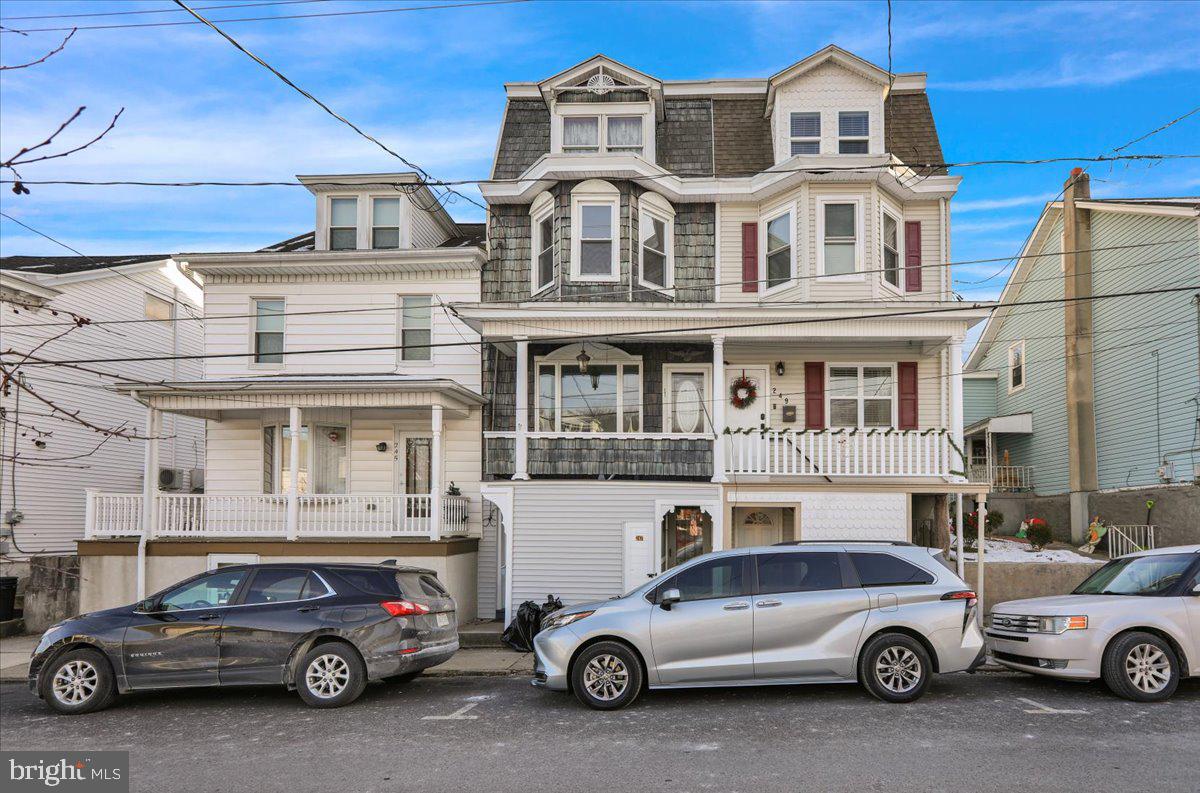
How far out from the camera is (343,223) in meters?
19.1

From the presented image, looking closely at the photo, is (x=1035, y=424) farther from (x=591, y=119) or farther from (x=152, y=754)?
(x=152, y=754)

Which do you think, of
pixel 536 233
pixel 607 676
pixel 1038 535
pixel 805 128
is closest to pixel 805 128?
pixel 805 128

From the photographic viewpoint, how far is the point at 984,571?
15469 millimetres

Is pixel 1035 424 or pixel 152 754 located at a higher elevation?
pixel 1035 424

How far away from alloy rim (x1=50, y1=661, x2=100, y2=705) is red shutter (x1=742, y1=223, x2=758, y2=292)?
1249 centimetres

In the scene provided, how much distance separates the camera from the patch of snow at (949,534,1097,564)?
15.9m

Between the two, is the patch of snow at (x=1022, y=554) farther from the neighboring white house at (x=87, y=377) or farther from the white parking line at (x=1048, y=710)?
the neighboring white house at (x=87, y=377)

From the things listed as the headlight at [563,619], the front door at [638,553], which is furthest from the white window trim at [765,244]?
the headlight at [563,619]

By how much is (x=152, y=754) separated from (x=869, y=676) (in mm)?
6819

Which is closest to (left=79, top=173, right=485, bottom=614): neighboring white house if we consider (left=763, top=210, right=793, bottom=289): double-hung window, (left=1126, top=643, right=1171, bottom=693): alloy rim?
(left=763, top=210, right=793, bottom=289): double-hung window

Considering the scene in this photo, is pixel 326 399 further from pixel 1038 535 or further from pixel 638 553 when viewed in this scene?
pixel 1038 535

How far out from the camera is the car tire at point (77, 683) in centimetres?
995

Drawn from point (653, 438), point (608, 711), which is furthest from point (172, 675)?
point (653, 438)

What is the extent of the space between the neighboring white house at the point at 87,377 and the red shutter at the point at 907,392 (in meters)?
14.7
